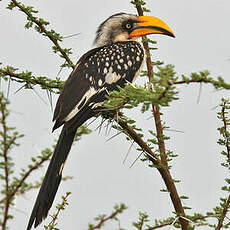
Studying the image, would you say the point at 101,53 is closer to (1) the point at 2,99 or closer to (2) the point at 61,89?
(2) the point at 61,89

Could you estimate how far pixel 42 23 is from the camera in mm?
2623

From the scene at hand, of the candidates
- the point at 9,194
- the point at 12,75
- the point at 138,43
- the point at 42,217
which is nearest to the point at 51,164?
the point at 42,217

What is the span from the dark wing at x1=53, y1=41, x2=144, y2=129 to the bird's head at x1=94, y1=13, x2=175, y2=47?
19cm

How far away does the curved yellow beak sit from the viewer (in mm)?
3230

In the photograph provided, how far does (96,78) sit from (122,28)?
2.72 ft

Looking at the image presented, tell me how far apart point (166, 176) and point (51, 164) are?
2.38ft

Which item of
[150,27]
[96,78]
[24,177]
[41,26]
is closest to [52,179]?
[24,177]

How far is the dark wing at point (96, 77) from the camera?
261cm

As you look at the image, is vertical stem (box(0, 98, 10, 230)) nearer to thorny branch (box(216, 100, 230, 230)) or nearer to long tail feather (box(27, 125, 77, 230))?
long tail feather (box(27, 125, 77, 230))

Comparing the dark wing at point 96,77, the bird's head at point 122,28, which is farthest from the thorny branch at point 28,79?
the bird's head at point 122,28

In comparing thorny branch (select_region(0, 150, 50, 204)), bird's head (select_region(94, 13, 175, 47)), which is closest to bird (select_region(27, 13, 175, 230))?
bird's head (select_region(94, 13, 175, 47))

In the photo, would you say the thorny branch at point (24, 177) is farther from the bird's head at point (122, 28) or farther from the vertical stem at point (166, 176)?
the bird's head at point (122, 28)

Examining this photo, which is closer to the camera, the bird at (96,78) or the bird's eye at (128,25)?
the bird at (96,78)

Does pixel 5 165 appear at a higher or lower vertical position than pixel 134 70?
lower
